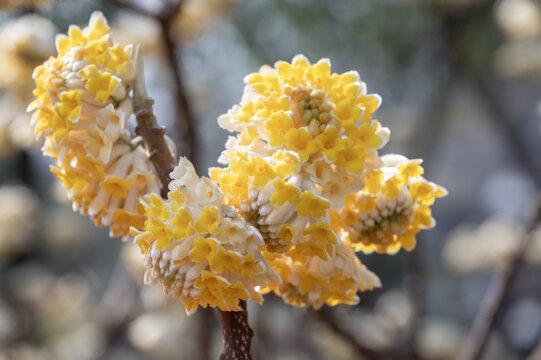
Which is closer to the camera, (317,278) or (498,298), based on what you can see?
(317,278)

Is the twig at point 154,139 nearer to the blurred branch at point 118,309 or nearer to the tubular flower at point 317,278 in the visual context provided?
the tubular flower at point 317,278

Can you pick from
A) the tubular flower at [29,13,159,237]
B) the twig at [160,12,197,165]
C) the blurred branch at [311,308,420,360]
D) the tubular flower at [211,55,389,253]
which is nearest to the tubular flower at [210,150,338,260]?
the tubular flower at [211,55,389,253]

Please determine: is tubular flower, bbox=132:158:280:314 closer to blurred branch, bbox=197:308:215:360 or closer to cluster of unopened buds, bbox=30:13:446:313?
cluster of unopened buds, bbox=30:13:446:313

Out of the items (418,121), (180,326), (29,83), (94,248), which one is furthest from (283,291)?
(94,248)

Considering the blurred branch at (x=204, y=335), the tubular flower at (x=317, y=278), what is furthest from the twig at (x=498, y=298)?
the tubular flower at (x=317, y=278)

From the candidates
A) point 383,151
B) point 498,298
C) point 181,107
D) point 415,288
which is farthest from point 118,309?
point 383,151

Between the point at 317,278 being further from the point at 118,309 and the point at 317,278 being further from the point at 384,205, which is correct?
the point at 118,309

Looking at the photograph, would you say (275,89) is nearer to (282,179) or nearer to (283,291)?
(282,179)
